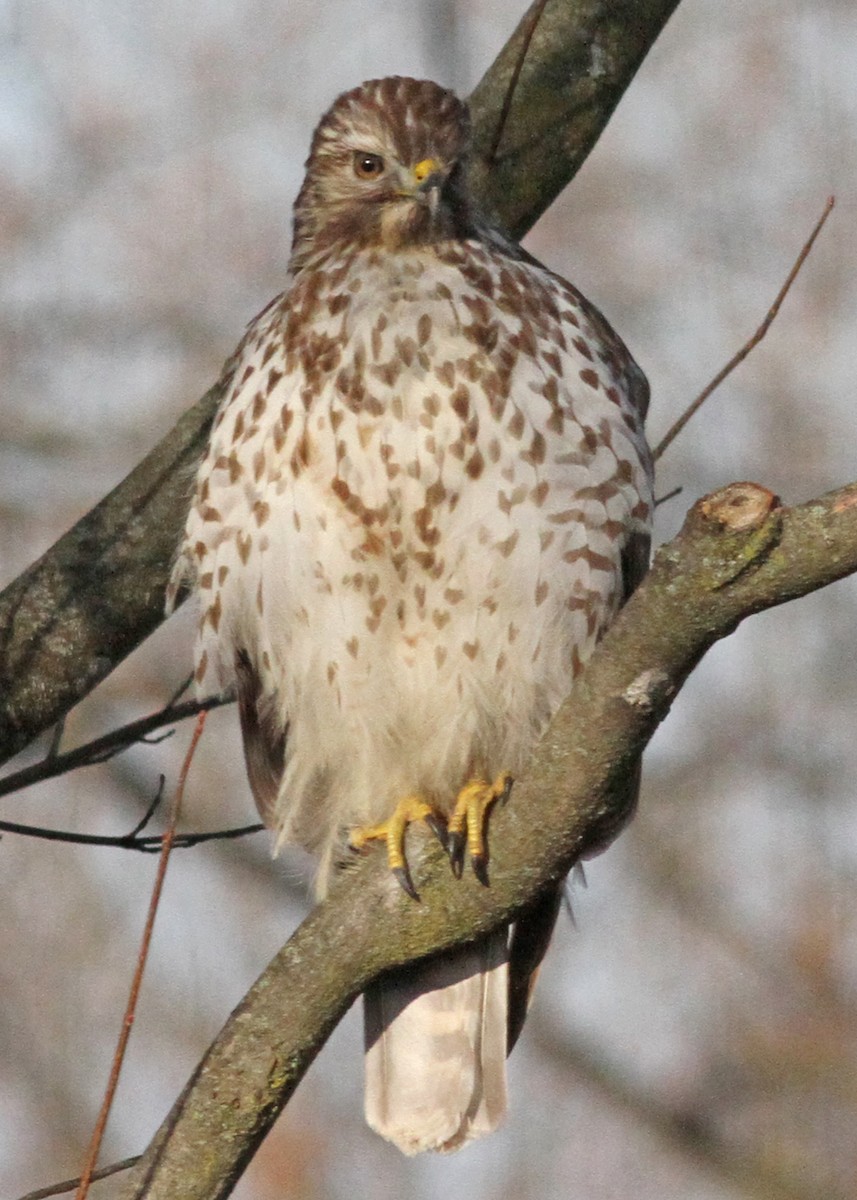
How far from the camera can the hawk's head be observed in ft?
13.0

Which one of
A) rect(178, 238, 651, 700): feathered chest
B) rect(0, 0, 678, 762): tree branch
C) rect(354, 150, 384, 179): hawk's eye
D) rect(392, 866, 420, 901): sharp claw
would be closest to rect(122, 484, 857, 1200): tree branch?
rect(392, 866, 420, 901): sharp claw

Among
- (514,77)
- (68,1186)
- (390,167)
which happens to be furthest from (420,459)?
(68,1186)

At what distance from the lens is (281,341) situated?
153 inches

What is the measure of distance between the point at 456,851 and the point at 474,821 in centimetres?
14

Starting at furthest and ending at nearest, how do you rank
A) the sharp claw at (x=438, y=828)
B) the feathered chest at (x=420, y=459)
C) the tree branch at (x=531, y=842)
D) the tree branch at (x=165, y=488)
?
the tree branch at (x=165, y=488), the feathered chest at (x=420, y=459), the sharp claw at (x=438, y=828), the tree branch at (x=531, y=842)

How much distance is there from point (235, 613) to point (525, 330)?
2.73 ft

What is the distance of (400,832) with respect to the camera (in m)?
3.63

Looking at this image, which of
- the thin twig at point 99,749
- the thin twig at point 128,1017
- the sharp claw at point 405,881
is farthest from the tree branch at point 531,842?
the thin twig at point 99,749

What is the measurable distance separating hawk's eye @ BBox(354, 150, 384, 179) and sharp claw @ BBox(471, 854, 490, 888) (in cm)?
160

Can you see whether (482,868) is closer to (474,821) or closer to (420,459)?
(474,821)

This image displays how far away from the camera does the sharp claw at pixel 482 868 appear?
3.24 m

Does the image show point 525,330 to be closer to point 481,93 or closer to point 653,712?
point 481,93

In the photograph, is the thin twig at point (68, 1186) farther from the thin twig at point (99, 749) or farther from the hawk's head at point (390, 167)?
the hawk's head at point (390, 167)

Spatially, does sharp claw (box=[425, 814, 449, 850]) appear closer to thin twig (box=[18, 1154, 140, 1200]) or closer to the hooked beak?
thin twig (box=[18, 1154, 140, 1200])
